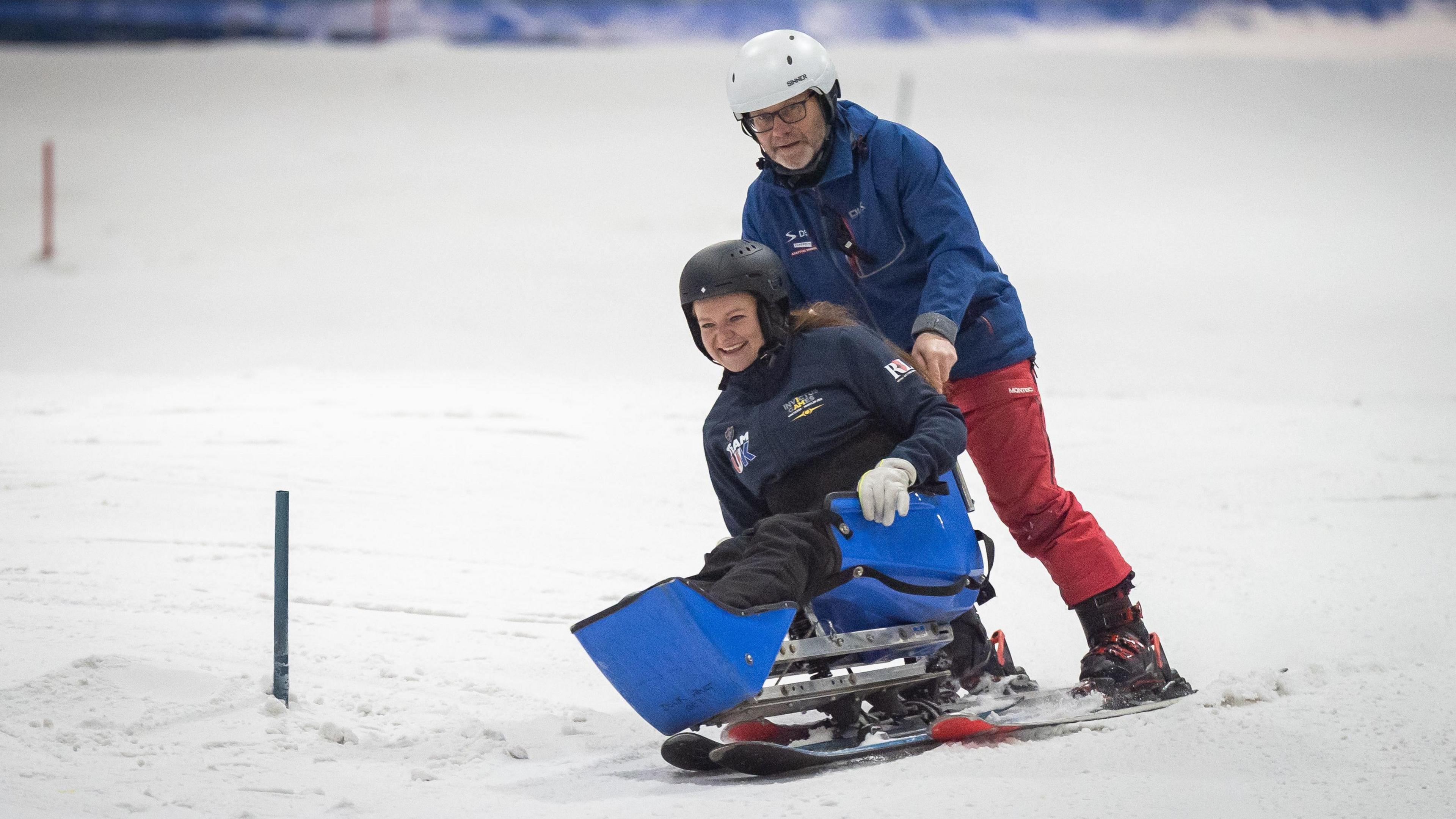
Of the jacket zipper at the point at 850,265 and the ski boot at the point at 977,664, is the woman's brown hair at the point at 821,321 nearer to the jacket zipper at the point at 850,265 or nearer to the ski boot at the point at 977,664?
the jacket zipper at the point at 850,265

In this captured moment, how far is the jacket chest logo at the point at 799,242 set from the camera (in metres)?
3.74

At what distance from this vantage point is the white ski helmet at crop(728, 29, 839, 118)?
136 inches

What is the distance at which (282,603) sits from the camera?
3193 millimetres

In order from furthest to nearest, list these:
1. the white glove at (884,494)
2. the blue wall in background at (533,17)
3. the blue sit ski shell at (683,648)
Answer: the blue wall in background at (533,17), the white glove at (884,494), the blue sit ski shell at (683,648)

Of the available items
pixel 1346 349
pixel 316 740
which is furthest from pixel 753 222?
pixel 1346 349

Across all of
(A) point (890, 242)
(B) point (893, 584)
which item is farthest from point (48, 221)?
(B) point (893, 584)

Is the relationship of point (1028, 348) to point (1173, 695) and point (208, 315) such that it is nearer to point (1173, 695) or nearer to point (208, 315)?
point (1173, 695)

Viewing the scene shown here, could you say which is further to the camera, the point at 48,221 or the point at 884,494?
the point at 48,221

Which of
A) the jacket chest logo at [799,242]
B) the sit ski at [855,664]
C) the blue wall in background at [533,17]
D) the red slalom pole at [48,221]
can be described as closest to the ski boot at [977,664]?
the sit ski at [855,664]

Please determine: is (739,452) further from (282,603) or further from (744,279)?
(282,603)

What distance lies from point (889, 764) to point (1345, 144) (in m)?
16.7

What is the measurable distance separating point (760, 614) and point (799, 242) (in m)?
1.30

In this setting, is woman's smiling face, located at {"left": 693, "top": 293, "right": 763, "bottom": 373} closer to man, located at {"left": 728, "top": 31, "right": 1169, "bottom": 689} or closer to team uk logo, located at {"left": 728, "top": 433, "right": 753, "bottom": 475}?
team uk logo, located at {"left": 728, "top": 433, "right": 753, "bottom": 475}

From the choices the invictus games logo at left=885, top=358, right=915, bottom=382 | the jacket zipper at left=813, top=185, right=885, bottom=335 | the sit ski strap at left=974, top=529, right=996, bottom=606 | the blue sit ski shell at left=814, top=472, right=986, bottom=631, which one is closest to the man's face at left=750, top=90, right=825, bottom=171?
the jacket zipper at left=813, top=185, right=885, bottom=335
